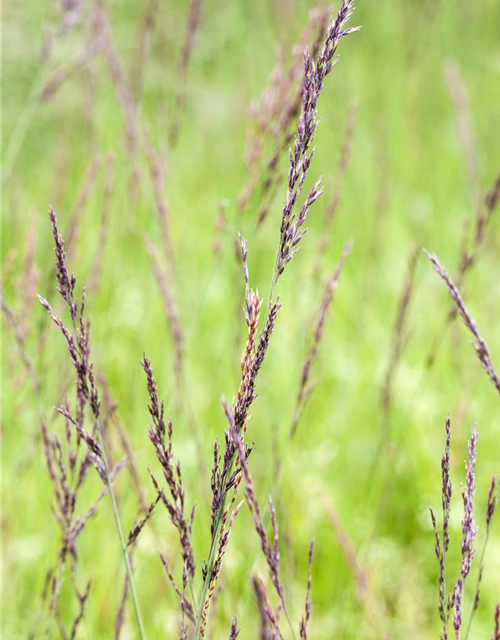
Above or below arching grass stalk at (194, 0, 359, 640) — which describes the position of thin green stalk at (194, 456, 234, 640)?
below

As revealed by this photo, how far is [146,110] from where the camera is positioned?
15.3 feet

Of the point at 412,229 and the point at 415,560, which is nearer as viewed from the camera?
the point at 415,560

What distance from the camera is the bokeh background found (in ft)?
5.44

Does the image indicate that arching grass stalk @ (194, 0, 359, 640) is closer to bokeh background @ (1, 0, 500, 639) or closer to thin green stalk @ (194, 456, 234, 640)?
thin green stalk @ (194, 456, 234, 640)

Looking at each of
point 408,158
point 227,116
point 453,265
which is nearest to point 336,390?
point 453,265

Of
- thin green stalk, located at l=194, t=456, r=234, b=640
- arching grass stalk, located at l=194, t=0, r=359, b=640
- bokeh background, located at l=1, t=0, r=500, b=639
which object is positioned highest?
bokeh background, located at l=1, t=0, r=500, b=639

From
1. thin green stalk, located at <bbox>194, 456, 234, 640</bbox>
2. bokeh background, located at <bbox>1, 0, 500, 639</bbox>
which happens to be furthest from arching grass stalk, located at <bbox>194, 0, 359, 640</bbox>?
bokeh background, located at <bbox>1, 0, 500, 639</bbox>

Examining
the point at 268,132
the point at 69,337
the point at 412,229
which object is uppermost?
the point at 412,229

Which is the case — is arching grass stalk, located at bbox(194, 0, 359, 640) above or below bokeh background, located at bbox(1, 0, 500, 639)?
below

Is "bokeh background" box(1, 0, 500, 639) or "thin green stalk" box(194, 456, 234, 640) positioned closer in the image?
"thin green stalk" box(194, 456, 234, 640)

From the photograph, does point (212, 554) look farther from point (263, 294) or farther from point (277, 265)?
point (263, 294)

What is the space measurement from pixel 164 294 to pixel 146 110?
11.8 feet

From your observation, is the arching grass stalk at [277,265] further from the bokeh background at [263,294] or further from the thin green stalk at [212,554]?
the bokeh background at [263,294]

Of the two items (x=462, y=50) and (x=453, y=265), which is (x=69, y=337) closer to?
(x=453, y=265)
